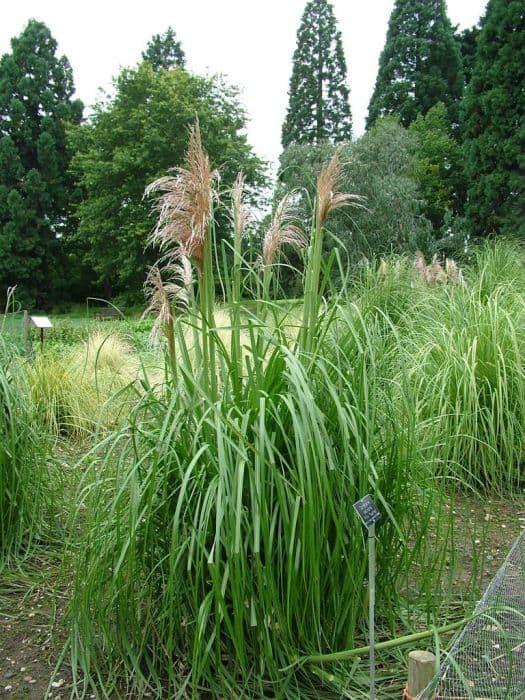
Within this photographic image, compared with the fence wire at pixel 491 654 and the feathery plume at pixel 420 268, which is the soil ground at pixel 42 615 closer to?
the fence wire at pixel 491 654

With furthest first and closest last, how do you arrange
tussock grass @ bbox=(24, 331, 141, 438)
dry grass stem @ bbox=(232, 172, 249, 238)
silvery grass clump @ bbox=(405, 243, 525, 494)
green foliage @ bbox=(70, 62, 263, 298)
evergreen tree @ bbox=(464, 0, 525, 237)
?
green foliage @ bbox=(70, 62, 263, 298), evergreen tree @ bbox=(464, 0, 525, 237), tussock grass @ bbox=(24, 331, 141, 438), silvery grass clump @ bbox=(405, 243, 525, 494), dry grass stem @ bbox=(232, 172, 249, 238)

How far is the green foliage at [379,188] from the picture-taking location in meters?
16.5

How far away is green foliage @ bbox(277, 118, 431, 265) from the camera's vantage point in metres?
16.5

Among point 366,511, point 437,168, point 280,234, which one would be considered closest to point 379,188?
point 437,168

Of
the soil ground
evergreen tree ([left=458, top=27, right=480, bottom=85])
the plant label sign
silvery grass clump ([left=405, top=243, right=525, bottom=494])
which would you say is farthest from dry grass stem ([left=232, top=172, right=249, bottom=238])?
evergreen tree ([left=458, top=27, right=480, bottom=85])

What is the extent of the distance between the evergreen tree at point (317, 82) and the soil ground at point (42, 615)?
26219 millimetres

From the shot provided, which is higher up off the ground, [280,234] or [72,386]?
[280,234]

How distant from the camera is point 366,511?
147 cm

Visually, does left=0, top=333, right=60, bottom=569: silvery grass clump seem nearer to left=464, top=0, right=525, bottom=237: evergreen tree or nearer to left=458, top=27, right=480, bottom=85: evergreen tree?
left=464, top=0, right=525, bottom=237: evergreen tree

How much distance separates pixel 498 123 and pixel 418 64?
12.7 metres

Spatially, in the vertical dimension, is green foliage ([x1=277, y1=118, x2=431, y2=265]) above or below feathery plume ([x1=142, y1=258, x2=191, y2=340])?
above

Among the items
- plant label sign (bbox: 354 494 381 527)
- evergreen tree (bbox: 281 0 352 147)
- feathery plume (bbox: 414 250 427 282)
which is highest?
A: evergreen tree (bbox: 281 0 352 147)

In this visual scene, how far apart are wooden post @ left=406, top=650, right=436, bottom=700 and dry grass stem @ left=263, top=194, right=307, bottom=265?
1.21m

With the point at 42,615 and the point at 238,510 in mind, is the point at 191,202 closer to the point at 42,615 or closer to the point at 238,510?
the point at 238,510
